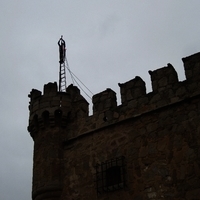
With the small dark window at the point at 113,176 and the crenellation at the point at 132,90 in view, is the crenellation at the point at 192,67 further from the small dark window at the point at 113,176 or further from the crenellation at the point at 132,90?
the small dark window at the point at 113,176

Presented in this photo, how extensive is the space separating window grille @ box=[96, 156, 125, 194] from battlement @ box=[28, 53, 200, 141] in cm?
107

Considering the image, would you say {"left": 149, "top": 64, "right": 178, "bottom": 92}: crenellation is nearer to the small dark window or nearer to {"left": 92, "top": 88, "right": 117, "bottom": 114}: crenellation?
{"left": 92, "top": 88, "right": 117, "bottom": 114}: crenellation

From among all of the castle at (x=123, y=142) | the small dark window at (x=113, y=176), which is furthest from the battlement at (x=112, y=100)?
the small dark window at (x=113, y=176)

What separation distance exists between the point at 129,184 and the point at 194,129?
76.1 inches

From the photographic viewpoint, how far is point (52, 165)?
10.2 metres

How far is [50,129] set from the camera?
10.7 metres

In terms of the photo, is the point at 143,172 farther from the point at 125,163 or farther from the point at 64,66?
the point at 64,66

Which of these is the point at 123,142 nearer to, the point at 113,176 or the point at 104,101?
the point at 113,176

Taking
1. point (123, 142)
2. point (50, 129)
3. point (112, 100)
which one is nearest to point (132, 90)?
point (112, 100)

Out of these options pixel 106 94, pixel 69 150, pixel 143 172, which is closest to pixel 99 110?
pixel 106 94

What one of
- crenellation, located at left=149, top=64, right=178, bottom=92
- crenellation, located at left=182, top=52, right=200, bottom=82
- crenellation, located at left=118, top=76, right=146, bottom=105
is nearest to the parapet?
crenellation, located at left=118, top=76, right=146, bottom=105

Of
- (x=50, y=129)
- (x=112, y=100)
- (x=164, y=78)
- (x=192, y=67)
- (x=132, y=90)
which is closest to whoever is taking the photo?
(x=192, y=67)

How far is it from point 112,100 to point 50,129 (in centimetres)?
186

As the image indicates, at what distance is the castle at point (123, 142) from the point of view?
8703 mm
